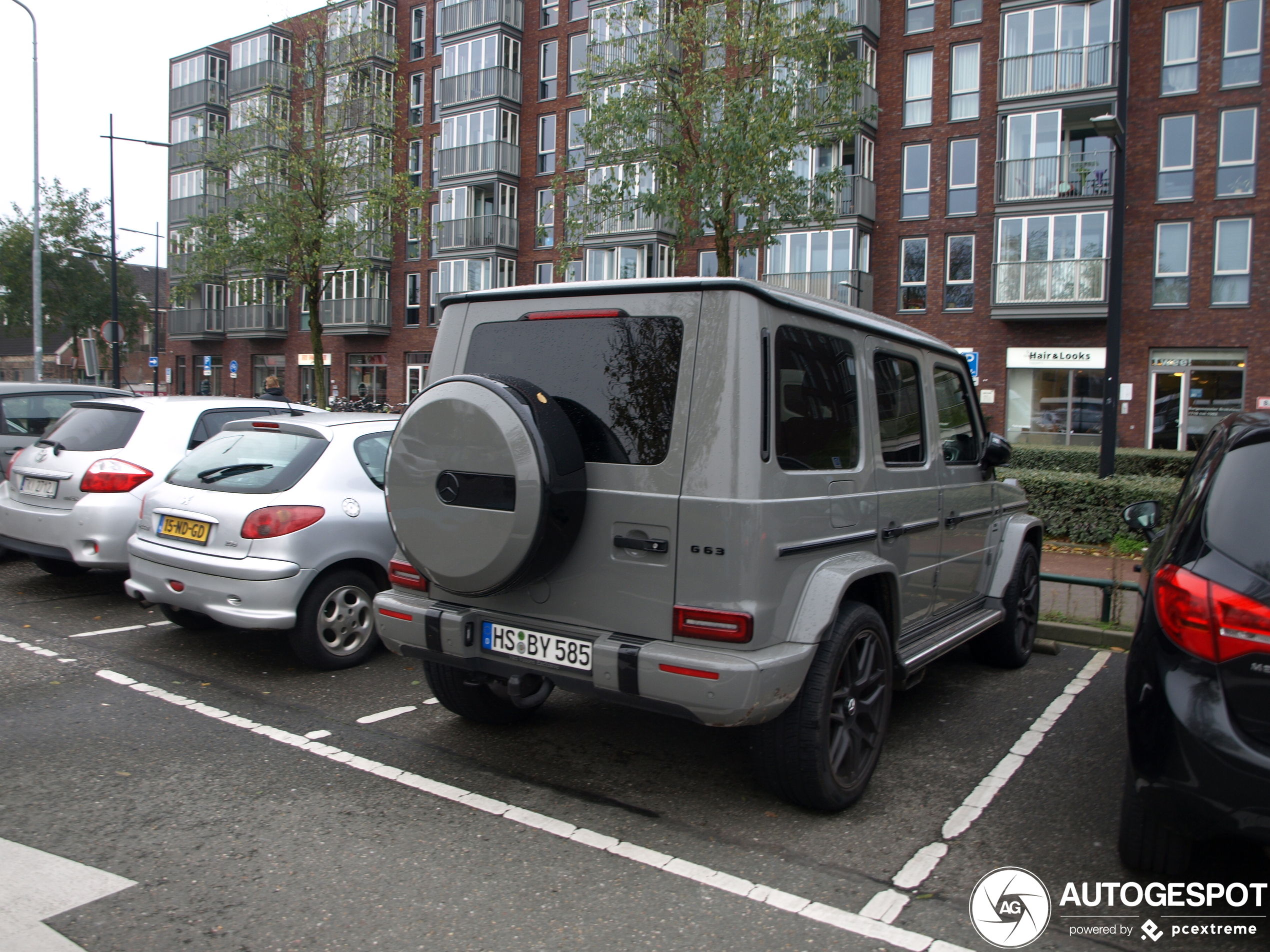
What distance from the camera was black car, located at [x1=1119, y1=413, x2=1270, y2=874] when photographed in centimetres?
276

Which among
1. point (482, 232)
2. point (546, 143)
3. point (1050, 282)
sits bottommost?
point (1050, 282)

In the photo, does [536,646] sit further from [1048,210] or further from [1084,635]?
[1048,210]

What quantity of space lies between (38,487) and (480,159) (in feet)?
113

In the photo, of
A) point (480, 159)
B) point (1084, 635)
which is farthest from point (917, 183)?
point (1084, 635)

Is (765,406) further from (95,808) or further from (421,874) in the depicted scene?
(95,808)

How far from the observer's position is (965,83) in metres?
29.5

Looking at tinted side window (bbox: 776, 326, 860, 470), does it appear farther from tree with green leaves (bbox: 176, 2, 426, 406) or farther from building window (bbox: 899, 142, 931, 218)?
building window (bbox: 899, 142, 931, 218)

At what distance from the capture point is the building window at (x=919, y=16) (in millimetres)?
30016

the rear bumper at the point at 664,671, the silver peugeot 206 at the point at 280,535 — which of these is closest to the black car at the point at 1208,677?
the rear bumper at the point at 664,671

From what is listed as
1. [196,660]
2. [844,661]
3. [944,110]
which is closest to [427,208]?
[944,110]

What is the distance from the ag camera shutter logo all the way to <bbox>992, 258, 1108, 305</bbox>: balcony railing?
2623 centimetres

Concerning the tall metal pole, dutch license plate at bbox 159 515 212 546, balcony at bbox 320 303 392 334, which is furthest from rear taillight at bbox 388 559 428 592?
balcony at bbox 320 303 392 334

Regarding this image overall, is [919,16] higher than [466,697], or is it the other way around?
[919,16]

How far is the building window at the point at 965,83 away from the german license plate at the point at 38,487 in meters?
28.7
